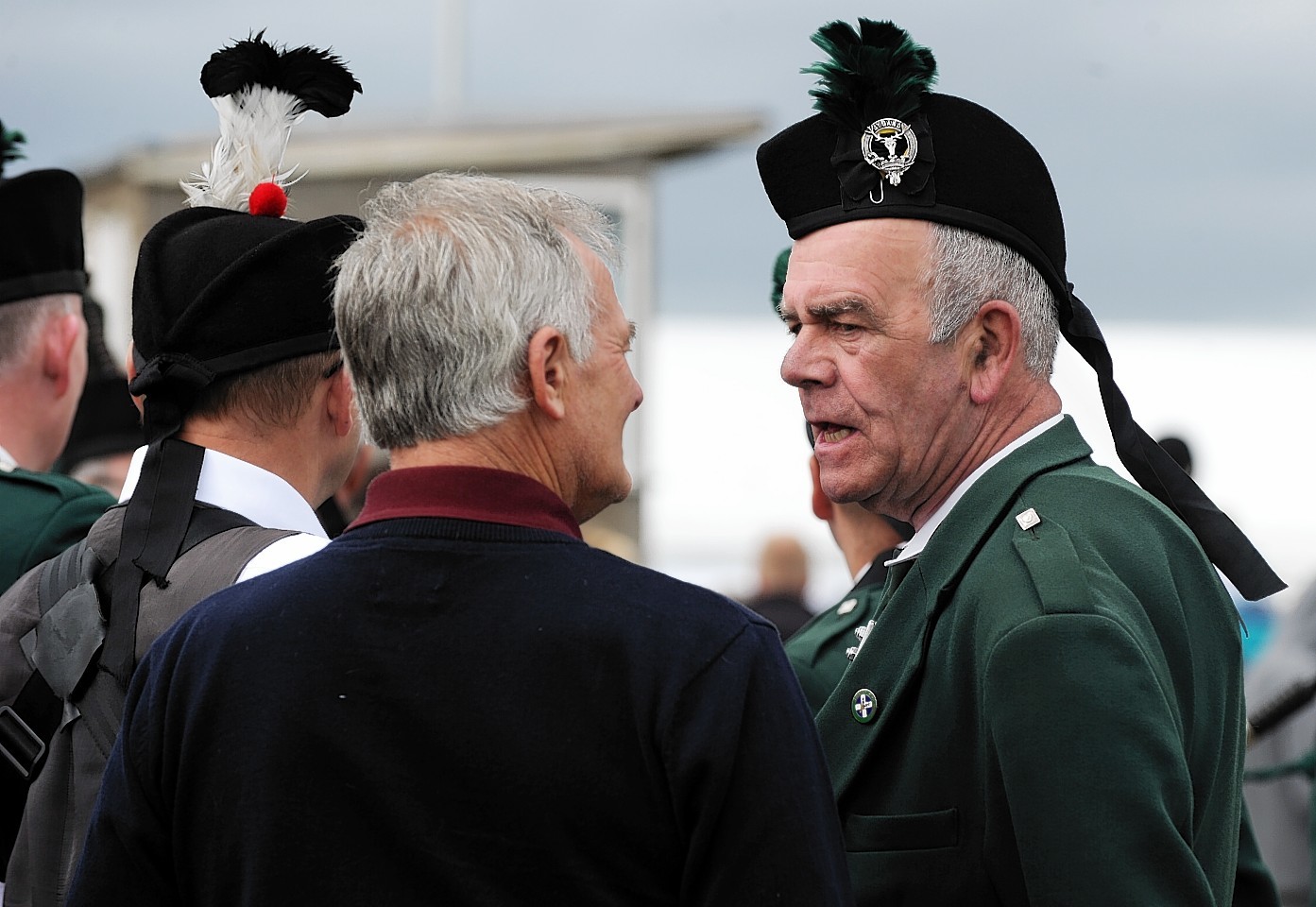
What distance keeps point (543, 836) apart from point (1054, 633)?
0.65m

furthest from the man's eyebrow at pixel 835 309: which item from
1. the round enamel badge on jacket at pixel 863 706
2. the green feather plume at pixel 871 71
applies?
the round enamel badge on jacket at pixel 863 706

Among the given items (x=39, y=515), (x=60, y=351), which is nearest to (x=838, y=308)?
(x=39, y=515)

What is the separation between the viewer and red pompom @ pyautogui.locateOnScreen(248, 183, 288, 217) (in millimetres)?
2430

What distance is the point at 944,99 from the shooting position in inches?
92.0

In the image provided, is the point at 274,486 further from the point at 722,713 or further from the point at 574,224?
the point at 722,713

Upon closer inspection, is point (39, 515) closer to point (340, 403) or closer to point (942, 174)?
point (340, 403)

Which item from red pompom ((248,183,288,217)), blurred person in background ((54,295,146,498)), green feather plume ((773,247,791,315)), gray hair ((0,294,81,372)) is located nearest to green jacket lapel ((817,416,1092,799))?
red pompom ((248,183,288,217))

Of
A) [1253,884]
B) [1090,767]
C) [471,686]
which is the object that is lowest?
[1253,884]

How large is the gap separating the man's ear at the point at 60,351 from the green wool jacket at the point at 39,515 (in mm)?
497

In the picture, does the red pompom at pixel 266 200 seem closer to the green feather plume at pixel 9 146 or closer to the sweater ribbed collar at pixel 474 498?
the sweater ribbed collar at pixel 474 498

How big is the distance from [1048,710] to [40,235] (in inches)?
91.4

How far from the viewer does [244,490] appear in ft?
7.30

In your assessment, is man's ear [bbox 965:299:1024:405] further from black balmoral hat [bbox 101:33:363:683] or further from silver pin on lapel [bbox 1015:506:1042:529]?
black balmoral hat [bbox 101:33:363:683]

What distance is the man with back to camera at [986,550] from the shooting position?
1.81 meters
